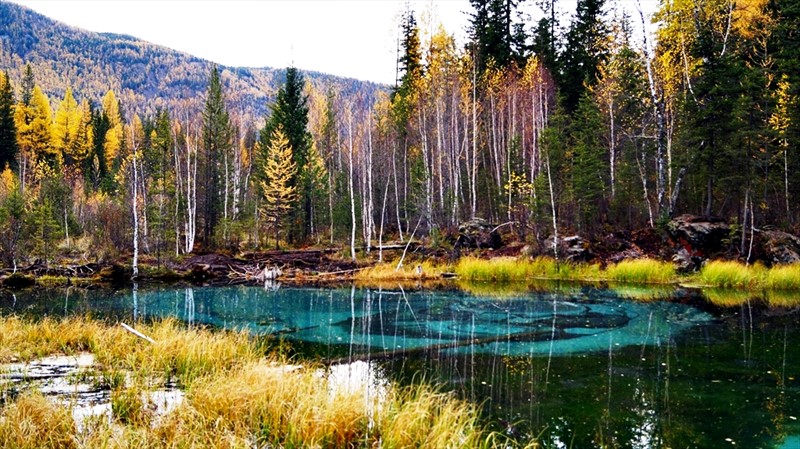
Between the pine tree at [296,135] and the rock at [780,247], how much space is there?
1007 inches

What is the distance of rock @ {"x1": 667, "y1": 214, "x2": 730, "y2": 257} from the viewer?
22.0 m

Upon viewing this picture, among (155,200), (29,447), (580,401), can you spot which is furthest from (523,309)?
(155,200)

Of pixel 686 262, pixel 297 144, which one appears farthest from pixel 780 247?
pixel 297 144

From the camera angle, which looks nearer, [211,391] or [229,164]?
[211,391]

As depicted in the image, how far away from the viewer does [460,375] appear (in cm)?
841

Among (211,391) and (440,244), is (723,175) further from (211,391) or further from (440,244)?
(211,391)

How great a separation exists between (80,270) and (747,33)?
3403 cm

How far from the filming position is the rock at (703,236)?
72.1 ft

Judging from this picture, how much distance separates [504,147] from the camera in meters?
33.9

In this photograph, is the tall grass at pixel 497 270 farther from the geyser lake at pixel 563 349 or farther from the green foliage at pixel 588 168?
the green foliage at pixel 588 168

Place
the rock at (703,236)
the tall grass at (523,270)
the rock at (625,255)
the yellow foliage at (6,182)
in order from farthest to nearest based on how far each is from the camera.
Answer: the yellow foliage at (6,182), the rock at (625,255), the tall grass at (523,270), the rock at (703,236)

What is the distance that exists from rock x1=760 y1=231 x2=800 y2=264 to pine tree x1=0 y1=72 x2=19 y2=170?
6422 centimetres

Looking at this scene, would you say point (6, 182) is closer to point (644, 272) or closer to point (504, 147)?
point (504, 147)

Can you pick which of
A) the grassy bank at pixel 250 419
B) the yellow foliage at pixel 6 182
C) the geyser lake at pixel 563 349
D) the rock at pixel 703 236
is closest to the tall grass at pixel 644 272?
the rock at pixel 703 236
